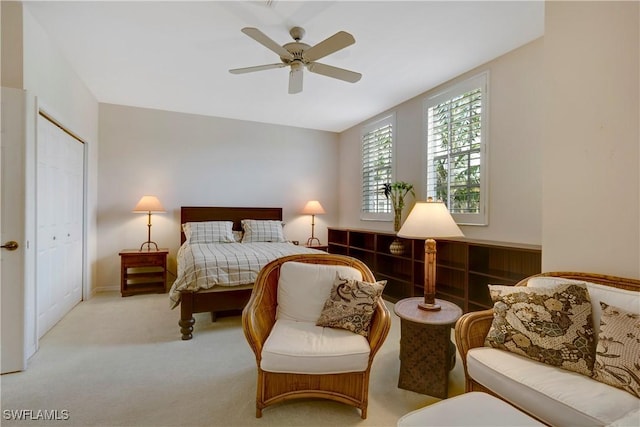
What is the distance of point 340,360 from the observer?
1.70 meters

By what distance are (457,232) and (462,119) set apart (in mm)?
1925

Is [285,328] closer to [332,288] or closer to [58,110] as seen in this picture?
[332,288]

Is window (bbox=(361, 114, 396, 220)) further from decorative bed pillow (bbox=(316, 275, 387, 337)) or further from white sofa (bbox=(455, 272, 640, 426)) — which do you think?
white sofa (bbox=(455, 272, 640, 426))

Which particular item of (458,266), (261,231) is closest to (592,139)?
(458,266)

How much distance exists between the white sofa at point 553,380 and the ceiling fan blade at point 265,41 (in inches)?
92.3

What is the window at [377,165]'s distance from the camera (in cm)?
464

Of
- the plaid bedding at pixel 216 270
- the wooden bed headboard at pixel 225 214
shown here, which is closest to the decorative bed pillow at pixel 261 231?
the wooden bed headboard at pixel 225 214

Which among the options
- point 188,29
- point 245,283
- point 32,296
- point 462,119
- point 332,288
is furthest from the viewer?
point 462,119

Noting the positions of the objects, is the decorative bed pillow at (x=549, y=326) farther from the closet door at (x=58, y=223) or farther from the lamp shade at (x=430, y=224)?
the closet door at (x=58, y=223)

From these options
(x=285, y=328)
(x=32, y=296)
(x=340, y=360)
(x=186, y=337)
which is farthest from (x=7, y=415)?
(x=340, y=360)

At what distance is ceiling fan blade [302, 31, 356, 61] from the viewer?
7.02 feet

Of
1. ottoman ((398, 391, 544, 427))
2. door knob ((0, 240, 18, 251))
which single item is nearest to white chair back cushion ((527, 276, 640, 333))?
ottoman ((398, 391, 544, 427))

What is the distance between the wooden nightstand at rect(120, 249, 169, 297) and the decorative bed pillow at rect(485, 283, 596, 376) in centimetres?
419

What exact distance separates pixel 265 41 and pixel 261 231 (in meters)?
3.00
